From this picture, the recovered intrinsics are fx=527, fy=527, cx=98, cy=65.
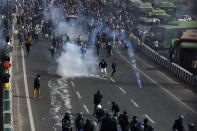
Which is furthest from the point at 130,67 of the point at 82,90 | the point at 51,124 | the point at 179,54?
the point at 51,124

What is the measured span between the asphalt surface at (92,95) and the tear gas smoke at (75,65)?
858mm

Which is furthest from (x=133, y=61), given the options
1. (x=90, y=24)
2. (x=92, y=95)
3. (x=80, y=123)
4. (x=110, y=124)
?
(x=110, y=124)

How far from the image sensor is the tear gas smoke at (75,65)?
37.6 metres

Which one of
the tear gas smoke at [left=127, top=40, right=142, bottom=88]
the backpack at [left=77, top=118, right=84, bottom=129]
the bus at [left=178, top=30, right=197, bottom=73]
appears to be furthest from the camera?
the bus at [left=178, top=30, right=197, bottom=73]

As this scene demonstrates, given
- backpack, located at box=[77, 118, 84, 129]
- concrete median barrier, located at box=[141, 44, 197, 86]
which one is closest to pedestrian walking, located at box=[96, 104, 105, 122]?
backpack, located at box=[77, 118, 84, 129]

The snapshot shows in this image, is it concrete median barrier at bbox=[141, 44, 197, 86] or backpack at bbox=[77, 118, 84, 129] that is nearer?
backpack at bbox=[77, 118, 84, 129]

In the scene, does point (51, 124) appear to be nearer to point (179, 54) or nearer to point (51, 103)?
point (51, 103)

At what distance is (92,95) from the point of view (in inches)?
1224

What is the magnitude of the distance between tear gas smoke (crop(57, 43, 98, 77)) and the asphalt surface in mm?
858

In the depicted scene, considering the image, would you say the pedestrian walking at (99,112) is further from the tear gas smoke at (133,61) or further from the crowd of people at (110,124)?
the tear gas smoke at (133,61)

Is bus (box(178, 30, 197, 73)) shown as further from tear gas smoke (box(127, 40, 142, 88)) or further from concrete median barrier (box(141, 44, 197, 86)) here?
tear gas smoke (box(127, 40, 142, 88))

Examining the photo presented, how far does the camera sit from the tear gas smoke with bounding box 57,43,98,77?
1479 inches

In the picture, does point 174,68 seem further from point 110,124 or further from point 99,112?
point 110,124

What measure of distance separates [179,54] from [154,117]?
14922 mm
